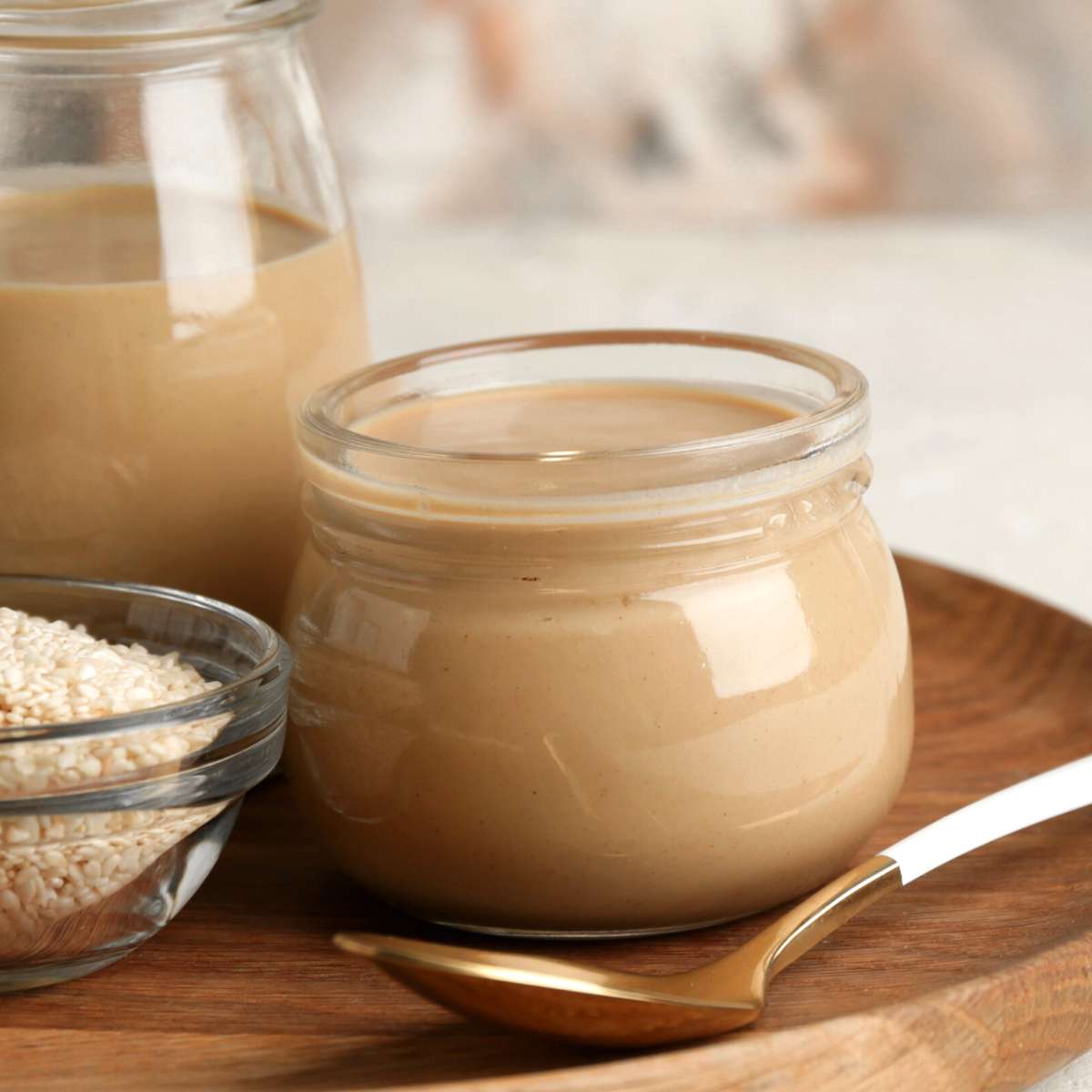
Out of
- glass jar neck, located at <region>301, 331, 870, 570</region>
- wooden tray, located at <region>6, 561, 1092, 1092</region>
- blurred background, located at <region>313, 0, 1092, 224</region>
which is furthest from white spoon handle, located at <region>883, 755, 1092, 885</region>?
blurred background, located at <region>313, 0, 1092, 224</region>

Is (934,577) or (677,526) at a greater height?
(677,526)

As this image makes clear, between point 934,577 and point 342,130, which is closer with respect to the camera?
point 934,577

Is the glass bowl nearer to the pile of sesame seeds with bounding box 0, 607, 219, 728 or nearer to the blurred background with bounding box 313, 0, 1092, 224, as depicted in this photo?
the pile of sesame seeds with bounding box 0, 607, 219, 728

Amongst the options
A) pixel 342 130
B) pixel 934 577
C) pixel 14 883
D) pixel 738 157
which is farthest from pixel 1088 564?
pixel 342 130

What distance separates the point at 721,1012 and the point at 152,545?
16.4 inches

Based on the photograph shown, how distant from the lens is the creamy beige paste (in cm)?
90

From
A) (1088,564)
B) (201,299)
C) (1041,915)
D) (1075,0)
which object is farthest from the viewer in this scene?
(1075,0)

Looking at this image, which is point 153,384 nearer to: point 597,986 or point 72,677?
point 72,677

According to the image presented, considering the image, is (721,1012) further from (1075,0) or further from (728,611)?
(1075,0)

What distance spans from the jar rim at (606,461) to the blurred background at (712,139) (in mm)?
1607

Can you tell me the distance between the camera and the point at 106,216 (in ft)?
3.07

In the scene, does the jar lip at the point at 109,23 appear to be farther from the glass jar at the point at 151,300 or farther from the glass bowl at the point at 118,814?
the glass bowl at the point at 118,814

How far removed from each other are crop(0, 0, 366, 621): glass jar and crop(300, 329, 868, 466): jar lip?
0.07m

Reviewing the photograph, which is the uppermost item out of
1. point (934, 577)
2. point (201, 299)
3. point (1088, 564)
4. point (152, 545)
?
point (201, 299)
